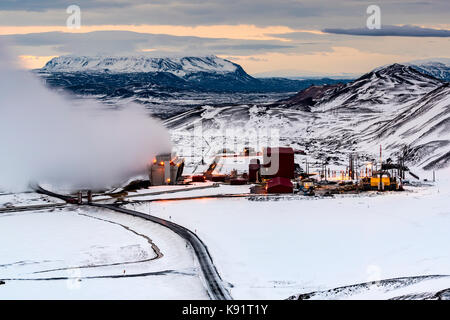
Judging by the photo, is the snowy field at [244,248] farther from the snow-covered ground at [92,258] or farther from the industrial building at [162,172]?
the industrial building at [162,172]

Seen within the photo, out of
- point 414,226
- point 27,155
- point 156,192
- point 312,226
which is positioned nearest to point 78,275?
point 312,226

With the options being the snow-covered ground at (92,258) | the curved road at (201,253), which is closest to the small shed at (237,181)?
the curved road at (201,253)

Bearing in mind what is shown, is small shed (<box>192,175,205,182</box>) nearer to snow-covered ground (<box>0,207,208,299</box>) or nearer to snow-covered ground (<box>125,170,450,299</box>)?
snow-covered ground (<box>125,170,450,299</box>)

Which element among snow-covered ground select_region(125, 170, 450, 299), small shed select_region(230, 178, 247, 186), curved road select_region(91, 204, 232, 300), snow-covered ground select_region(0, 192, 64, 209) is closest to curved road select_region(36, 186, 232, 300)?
curved road select_region(91, 204, 232, 300)

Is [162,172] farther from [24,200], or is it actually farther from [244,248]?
[244,248]

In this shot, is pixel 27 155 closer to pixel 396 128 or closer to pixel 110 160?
pixel 110 160
